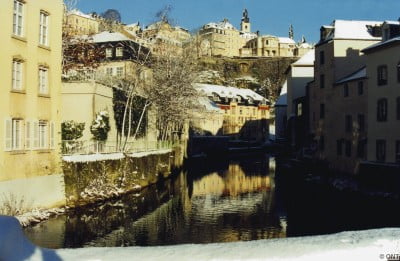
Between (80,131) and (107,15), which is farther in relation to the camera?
(107,15)

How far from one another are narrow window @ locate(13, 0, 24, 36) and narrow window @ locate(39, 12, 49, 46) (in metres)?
1.48

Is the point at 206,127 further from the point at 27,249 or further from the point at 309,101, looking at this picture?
the point at 27,249

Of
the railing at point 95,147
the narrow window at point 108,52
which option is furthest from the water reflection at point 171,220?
the narrow window at point 108,52

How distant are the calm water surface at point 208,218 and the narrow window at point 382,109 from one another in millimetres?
6837

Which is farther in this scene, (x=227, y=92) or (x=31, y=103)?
(x=227, y=92)

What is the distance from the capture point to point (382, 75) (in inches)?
1393

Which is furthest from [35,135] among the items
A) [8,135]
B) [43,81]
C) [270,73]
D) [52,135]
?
[270,73]

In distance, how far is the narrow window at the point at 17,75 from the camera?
22031mm

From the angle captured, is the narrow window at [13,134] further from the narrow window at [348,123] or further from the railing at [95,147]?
the narrow window at [348,123]

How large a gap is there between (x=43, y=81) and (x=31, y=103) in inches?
71.5

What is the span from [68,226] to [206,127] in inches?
2684

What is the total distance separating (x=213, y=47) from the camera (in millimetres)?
170125

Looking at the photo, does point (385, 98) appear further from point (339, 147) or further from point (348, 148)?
point (339, 147)

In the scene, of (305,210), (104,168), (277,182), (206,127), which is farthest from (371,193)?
(206,127)
